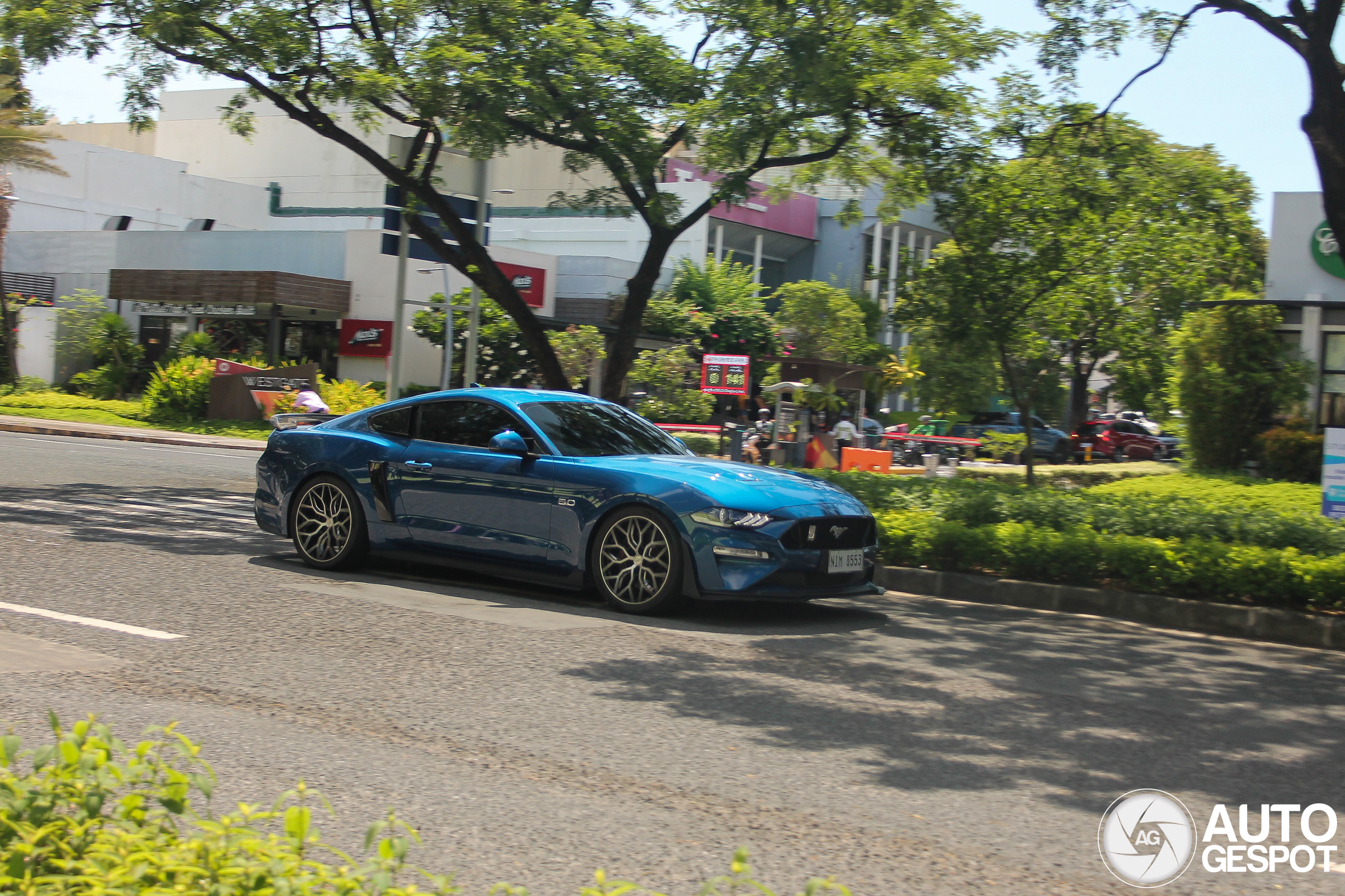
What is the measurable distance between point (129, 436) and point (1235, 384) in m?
24.1

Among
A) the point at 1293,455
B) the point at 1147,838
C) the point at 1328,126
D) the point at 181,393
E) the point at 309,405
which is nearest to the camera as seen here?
the point at 1147,838

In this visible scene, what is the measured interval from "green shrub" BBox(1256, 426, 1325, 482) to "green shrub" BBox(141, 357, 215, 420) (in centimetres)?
2590

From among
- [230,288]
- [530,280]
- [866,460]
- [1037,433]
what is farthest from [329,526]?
[1037,433]

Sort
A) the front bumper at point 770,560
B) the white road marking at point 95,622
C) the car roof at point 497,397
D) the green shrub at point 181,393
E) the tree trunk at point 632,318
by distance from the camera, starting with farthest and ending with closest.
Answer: the green shrub at point 181,393
the tree trunk at point 632,318
the car roof at point 497,397
the front bumper at point 770,560
the white road marking at point 95,622

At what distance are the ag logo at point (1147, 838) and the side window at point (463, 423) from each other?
5555 millimetres

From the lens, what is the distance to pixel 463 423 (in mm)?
9406

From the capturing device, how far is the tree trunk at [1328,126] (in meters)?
10.6

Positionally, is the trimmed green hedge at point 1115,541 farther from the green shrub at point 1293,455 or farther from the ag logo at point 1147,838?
the green shrub at point 1293,455

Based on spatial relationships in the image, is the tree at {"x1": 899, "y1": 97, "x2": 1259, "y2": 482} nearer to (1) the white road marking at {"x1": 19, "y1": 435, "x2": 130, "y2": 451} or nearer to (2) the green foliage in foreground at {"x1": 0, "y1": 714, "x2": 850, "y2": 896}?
(2) the green foliage in foreground at {"x1": 0, "y1": 714, "x2": 850, "y2": 896}

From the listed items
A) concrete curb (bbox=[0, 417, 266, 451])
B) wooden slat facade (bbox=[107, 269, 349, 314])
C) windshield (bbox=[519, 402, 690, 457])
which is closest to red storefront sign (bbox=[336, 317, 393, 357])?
wooden slat facade (bbox=[107, 269, 349, 314])

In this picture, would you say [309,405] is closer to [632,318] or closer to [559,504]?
[632,318]

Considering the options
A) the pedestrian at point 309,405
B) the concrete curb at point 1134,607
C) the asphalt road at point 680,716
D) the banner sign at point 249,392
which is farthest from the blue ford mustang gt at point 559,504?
the banner sign at point 249,392

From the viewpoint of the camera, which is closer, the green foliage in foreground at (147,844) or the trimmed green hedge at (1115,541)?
the green foliage in foreground at (147,844)

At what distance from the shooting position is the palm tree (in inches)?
1464
